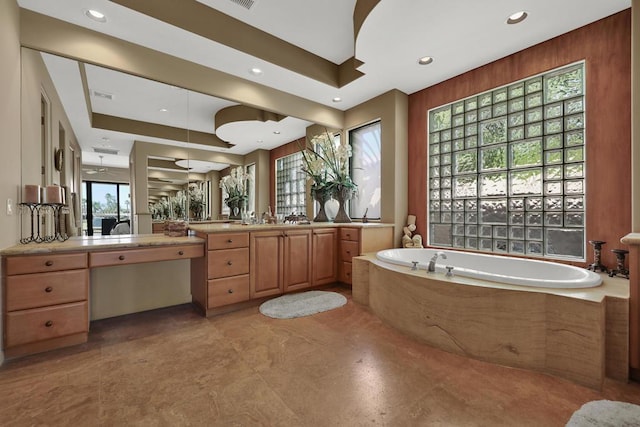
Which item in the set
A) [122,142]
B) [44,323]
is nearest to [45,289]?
[44,323]

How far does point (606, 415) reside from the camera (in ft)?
4.29

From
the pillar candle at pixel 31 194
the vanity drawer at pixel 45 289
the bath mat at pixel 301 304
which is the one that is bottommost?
the bath mat at pixel 301 304

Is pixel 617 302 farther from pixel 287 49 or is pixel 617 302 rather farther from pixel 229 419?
pixel 287 49

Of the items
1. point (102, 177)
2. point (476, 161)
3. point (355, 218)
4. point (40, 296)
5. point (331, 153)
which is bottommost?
point (40, 296)

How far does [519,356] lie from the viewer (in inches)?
67.4

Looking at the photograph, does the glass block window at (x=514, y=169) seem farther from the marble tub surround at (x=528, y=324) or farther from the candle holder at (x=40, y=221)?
the candle holder at (x=40, y=221)

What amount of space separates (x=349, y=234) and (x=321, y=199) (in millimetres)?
720

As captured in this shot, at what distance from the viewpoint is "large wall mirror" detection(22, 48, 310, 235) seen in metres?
2.34

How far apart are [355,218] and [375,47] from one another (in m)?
2.30

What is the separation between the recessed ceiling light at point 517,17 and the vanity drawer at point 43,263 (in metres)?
3.81

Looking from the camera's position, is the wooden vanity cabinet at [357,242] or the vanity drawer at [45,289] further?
the wooden vanity cabinet at [357,242]

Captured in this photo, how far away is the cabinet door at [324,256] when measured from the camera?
3.40 metres

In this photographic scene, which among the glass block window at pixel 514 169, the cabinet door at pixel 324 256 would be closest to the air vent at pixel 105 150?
the cabinet door at pixel 324 256

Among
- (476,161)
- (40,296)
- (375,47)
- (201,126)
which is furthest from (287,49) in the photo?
(40,296)
